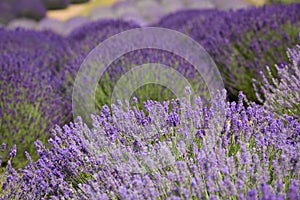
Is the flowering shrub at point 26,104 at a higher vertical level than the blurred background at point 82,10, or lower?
lower

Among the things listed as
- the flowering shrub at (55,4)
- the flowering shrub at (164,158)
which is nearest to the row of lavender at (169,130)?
the flowering shrub at (164,158)

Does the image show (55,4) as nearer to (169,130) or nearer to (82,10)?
(82,10)

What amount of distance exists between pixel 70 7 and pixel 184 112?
1009 centimetres

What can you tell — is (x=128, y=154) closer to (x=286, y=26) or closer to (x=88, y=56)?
(x=88, y=56)

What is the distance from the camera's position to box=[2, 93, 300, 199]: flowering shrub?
1.58 metres

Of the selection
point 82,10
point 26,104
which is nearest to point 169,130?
point 26,104

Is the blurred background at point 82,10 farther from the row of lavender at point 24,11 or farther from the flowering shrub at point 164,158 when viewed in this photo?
the flowering shrub at point 164,158

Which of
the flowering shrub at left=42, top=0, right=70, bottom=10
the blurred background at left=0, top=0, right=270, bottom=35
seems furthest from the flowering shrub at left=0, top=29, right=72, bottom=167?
the flowering shrub at left=42, top=0, right=70, bottom=10

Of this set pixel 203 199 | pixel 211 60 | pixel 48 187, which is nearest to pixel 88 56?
pixel 211 60

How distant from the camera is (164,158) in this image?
1.68 m

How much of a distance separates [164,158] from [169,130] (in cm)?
32

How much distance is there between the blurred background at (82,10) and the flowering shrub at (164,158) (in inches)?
249

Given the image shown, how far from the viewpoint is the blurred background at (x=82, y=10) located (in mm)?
8727

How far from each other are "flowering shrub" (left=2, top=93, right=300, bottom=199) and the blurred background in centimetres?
633
